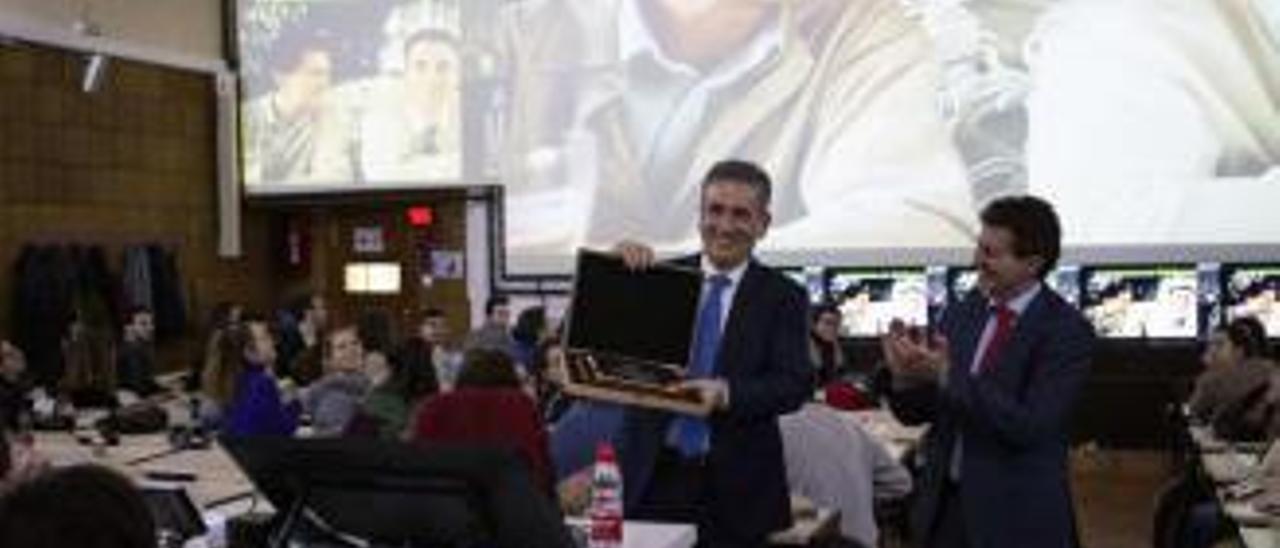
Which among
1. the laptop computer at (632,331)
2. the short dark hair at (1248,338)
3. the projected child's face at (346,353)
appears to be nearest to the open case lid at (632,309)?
the laptop computer at (632,331)

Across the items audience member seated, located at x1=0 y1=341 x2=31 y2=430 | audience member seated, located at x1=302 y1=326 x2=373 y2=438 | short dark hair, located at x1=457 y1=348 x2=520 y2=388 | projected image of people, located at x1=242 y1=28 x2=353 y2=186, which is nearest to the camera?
short dark hair, located at x1=457 y1=348 x2=520 y2=388

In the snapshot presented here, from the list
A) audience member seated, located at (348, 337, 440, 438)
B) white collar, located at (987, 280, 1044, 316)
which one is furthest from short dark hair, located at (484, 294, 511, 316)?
white collar, located at (987, 280, 1044, 316)

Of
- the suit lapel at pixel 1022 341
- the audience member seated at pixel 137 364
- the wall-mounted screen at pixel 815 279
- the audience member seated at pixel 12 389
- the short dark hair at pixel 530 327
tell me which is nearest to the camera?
the suit lapel at pixel 1022 341

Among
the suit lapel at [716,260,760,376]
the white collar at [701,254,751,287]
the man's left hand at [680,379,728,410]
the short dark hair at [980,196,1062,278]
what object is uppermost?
the short dark hair at [980,196,1062,278]

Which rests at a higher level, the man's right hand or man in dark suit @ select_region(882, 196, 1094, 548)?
the man's right hand

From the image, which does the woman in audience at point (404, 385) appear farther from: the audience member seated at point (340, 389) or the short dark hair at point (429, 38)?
the short dark hair at point (429, 38)

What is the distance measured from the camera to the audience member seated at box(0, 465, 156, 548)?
182 centimetres

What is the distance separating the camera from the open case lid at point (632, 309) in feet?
11.8

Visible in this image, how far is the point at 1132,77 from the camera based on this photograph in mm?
11219

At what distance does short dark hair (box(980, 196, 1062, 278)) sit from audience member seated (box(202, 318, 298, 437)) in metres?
3.68

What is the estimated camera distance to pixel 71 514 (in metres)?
1.83

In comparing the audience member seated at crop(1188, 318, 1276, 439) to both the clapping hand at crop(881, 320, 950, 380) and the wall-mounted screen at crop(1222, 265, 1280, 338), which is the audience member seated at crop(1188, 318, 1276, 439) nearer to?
the wall-mounted screen at crop(1222, 265, 1280, 338)

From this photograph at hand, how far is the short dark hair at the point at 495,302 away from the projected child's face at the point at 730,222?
27.3 feet

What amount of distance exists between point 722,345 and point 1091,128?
8.02 meters
